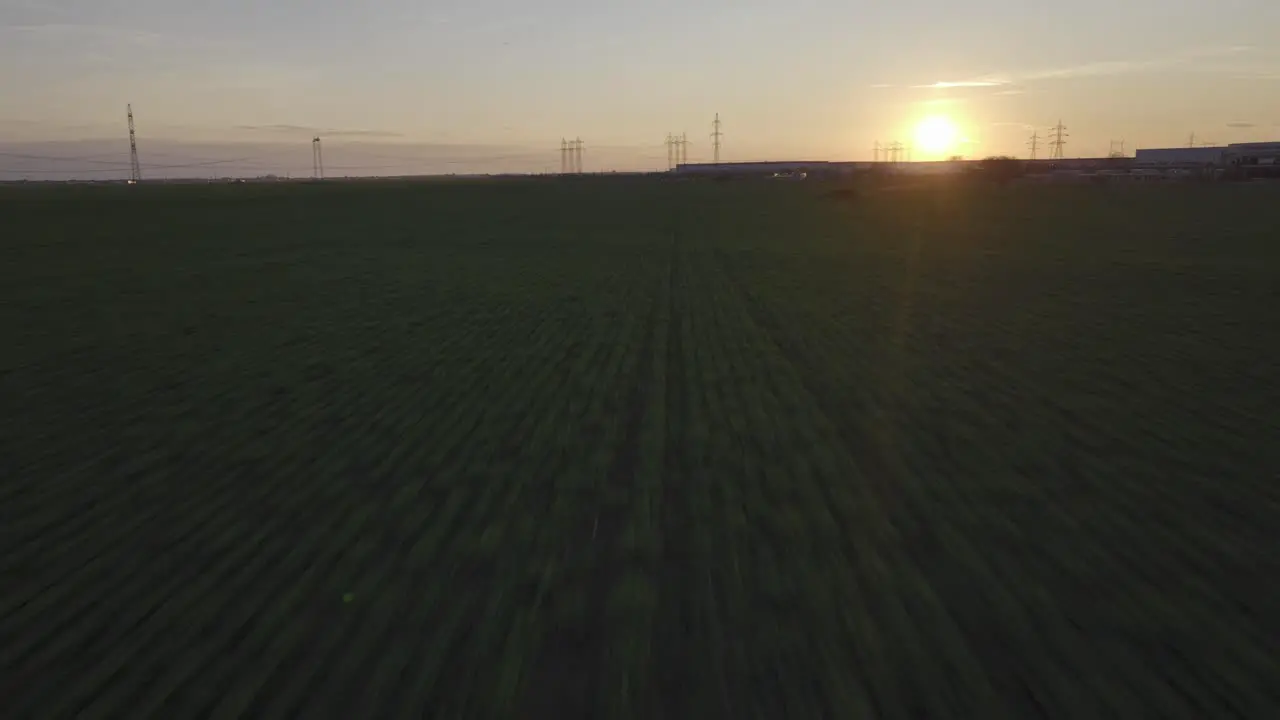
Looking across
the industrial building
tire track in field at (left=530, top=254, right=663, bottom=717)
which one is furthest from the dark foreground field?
the industrial building

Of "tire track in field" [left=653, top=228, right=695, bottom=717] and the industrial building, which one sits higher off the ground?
the industrial building

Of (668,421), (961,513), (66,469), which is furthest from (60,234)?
(961,513)

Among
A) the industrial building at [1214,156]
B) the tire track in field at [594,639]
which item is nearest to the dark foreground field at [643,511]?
the tire track in field at [594,639]

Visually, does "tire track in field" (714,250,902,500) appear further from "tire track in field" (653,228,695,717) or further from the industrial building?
the industrial building

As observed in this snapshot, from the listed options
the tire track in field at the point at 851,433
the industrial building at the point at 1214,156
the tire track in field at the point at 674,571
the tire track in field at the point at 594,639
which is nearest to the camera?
the tire track in field at the point at 594,639

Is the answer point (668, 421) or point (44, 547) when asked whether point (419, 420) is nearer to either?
point (668, 421)

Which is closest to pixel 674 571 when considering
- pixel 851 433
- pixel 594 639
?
pixel 594 639

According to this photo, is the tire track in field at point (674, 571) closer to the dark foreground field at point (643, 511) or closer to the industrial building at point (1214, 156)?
the dark foreground field at point (643, 511)

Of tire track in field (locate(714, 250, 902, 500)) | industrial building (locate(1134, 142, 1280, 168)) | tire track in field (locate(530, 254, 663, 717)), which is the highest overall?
industrial building (locate(1134, 142, 1280, 168))
